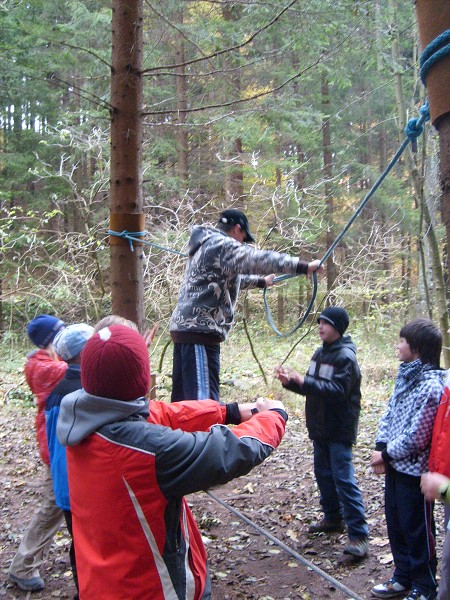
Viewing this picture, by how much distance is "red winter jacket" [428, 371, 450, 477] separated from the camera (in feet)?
8.89

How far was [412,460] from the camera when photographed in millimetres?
3393

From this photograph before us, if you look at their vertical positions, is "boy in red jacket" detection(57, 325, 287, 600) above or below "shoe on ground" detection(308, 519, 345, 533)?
above

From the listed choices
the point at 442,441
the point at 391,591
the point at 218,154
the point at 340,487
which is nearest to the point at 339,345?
the point at 340,487

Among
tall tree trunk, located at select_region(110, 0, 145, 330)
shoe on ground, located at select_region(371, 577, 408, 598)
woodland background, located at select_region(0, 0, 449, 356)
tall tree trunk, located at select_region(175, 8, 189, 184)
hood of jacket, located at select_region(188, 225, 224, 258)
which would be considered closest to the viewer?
shoe on ground, located at select_region(371, 577, 408, 598)

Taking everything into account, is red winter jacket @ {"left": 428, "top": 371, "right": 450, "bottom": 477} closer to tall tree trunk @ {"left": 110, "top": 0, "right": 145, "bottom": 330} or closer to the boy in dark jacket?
the boy in dark jacket

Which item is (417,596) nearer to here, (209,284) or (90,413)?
(209,284)

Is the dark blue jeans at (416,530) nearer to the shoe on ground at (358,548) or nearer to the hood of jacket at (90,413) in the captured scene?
the shoe on ground at (358,548)

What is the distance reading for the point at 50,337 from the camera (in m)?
3.79

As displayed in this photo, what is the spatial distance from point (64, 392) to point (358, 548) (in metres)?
2.38

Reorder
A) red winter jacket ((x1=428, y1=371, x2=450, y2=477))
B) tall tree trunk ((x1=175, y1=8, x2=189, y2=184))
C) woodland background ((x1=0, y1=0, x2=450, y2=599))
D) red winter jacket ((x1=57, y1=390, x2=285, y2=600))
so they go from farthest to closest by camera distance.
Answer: tall tree trunk ((x1=175, y1=8, x2=189, y2=184)), woodland background ((x1=0, y1=0, x2=450, y2=599)), red winter jacket ((x1=428, y1=371, x2=450, y2=477)), red winter jacket ((x1=57, y1=390, x2=285, y2=600))

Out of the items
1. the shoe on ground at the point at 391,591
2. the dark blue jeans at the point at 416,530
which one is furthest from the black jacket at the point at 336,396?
the shoe on ground at the point at 391,591

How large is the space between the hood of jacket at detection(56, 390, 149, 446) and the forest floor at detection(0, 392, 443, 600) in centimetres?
151

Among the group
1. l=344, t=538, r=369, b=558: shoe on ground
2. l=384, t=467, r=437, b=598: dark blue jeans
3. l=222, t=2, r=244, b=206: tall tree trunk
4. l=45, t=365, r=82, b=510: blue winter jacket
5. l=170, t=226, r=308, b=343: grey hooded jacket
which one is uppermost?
l=222, t=2, r=244, b=206: tall tree trunk

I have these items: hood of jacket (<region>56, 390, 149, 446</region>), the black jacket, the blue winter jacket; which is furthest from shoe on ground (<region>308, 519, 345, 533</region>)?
hood of jacket (<region>56, 390, 149, 446</region>)
